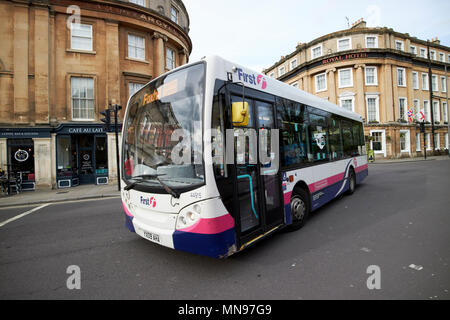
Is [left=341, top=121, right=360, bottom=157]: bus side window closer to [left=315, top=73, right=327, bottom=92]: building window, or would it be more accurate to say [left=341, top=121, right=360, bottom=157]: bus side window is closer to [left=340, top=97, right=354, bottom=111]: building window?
[left=340, top=97, right=354, bottom=111]: building window

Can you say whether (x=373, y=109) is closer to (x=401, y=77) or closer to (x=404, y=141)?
(x=404, y=141)

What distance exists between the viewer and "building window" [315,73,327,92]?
26234mm

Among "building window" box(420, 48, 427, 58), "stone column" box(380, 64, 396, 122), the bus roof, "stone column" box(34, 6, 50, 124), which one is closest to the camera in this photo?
the bus roof

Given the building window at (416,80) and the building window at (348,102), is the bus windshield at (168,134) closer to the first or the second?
the building window at (348,102)

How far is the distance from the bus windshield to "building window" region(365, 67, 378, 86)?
2982 cm

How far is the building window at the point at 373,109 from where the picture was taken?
81.1 ft

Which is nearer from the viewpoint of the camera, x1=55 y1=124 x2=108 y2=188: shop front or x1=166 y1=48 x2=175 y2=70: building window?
x1=55 y1=124 x2=108 y2=188: shop front

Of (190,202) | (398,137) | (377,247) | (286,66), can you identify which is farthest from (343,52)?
(190,202)

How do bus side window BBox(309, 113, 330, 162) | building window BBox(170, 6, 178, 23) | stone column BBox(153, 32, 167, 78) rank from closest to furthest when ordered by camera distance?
1. bus side window BBox(309, 113, 330, 162)
2. stone column BBox(153, 32, 167, 78)
3. building window BBox(170, 6, 178, 23)

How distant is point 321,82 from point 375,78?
20.2 ft

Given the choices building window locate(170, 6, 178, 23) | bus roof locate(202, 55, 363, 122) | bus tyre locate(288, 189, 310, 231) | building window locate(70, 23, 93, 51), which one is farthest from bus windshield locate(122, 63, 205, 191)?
building window locate(170, 6, 178, 23)

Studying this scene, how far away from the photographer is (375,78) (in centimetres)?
2500

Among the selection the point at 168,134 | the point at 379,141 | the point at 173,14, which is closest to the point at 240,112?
the point at 168,134
